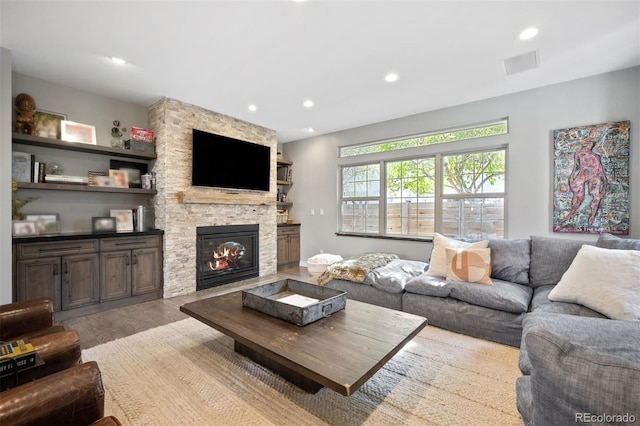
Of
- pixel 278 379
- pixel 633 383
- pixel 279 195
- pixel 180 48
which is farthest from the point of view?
pixel 279 195

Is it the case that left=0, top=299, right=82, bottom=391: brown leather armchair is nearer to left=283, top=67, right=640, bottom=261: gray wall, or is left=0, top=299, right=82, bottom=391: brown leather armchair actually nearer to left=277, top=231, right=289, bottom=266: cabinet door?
left=277, top=231, right=289, bottom=266: cabinet door

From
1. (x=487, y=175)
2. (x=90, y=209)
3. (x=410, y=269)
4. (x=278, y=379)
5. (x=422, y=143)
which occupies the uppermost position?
(x=422, y=143)

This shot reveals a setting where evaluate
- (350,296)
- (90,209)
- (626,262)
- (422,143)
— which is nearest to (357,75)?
(422,143)

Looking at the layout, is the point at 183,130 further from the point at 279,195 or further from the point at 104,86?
the point at 279,195

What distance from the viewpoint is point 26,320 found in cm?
167

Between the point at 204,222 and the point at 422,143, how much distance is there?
3584mm

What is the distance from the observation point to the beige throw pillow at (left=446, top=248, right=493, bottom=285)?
Result: 2.72m

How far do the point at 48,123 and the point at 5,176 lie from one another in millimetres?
1019

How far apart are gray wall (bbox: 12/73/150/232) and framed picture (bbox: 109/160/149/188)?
10 centimetres

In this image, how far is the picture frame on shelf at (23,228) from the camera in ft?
9.30

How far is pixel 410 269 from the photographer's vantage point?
10.9 feet

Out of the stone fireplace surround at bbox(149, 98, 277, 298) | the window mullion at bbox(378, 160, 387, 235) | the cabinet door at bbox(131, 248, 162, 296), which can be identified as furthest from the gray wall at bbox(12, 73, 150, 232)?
the window mullion at bbox(378, 160, 387, 235)

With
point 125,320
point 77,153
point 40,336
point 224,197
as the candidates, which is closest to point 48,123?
point 77,153

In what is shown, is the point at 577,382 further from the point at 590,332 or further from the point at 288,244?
the point at 288,244
